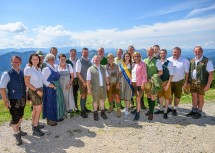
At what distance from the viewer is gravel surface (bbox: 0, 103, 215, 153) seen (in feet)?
22.7

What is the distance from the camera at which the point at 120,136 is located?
25.7 ft

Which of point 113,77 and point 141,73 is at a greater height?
point 141,73

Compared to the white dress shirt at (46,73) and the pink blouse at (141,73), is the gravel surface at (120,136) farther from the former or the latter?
the white dress shirt at (46,73)

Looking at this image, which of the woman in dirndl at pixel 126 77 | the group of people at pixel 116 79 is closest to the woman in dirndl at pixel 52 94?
the group of people at pixel 116 79

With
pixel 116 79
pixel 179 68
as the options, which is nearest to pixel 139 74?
pixel 116 79

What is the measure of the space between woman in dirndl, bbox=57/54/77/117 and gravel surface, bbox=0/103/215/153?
0.73 metres

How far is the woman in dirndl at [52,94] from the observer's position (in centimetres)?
852

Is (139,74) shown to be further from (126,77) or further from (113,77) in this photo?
(113,77)

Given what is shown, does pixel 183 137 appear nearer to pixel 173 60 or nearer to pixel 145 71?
pixel 145 71

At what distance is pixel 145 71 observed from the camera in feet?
29.2

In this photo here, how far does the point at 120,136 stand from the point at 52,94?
3.05m

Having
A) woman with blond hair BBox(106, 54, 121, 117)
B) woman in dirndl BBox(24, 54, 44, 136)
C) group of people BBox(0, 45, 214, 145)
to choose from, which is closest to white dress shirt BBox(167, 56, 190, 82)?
group of people BBox(0, 45, 214, 145)

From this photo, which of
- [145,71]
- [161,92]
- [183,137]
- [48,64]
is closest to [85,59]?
[48,64]

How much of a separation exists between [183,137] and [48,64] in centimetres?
546
